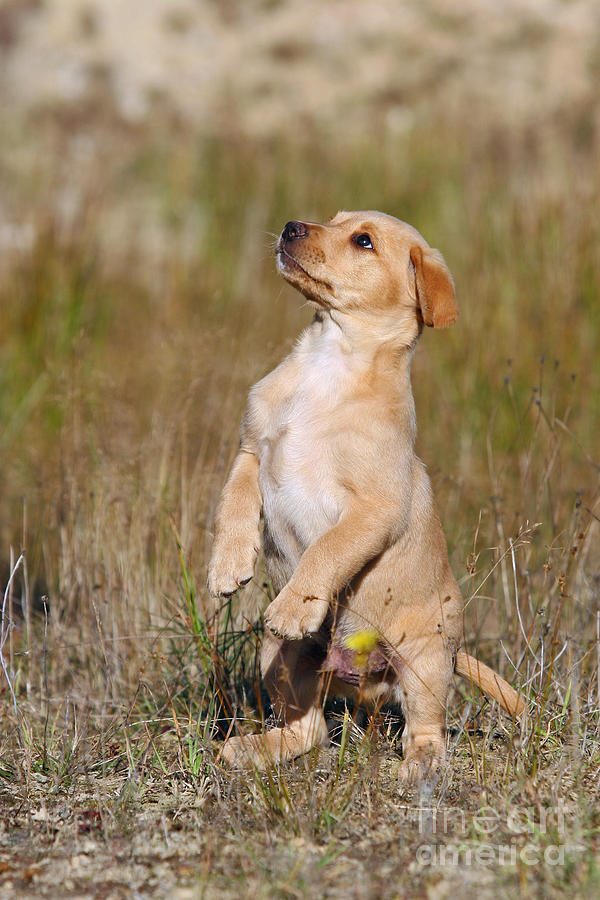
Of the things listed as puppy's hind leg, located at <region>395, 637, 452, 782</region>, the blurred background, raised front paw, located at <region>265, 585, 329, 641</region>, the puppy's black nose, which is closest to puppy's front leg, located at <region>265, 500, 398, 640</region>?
raised front paw, located at <region>265, 585, 329, 641</region>

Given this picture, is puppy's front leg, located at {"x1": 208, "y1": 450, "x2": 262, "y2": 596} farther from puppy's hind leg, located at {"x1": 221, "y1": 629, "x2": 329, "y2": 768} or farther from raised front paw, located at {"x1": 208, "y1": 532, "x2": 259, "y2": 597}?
puppy's hind leg, located at {"x1": 221, "y1": 629, "x2": 329, "y2": 768}

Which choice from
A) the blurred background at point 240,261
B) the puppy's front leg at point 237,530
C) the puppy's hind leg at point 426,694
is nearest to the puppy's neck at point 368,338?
the puppy's front leg at point 237,530

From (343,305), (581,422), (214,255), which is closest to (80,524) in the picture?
(343,305)

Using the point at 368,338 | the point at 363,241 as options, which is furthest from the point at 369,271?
the point at 368,338

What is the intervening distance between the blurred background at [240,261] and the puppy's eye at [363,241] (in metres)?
0.98

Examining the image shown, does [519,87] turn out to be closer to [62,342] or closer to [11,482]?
[62,342]

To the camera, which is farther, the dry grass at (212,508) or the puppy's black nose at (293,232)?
the puppy's black nose at (293,232)

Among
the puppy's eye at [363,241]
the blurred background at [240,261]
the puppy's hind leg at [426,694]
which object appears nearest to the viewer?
the puppy's hind leg at [426,694]

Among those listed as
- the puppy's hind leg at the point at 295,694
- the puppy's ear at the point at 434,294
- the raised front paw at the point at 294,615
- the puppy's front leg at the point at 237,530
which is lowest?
the puppy's hind leg at the point at 295,694

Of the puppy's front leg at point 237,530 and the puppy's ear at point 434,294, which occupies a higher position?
the puppy's ear at point 434,294

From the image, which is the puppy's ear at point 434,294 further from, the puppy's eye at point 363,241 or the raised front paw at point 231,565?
the raised front paw at point 231,565

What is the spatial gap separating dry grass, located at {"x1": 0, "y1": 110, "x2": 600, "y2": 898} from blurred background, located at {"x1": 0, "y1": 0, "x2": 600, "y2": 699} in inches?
1.1

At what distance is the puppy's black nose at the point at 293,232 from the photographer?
11.6ft

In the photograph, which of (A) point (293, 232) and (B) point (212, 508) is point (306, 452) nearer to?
(A) point (293, 232)
